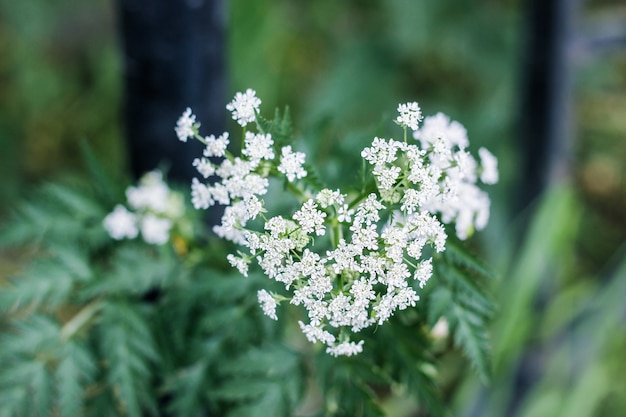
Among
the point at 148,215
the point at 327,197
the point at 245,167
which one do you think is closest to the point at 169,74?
the point at 148,215

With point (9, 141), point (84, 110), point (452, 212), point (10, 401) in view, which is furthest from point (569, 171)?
point (9, 141)

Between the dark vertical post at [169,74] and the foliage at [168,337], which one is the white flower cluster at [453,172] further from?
the dark vertical post at [169,74]

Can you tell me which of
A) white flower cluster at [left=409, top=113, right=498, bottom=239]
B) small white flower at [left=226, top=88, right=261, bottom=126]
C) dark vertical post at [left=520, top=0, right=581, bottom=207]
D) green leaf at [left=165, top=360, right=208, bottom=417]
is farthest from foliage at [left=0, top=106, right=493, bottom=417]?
dark vertical post at [left=520, top=0, right=581, bottom=207]

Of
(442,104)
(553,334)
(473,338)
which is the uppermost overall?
(442,104)

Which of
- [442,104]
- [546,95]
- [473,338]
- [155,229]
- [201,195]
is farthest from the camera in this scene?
[442,104]

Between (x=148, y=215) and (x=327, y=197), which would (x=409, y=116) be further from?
(x=148, y=215)

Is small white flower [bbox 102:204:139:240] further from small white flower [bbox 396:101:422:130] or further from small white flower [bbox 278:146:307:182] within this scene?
small white flower [bbox 396:101:422:130]
